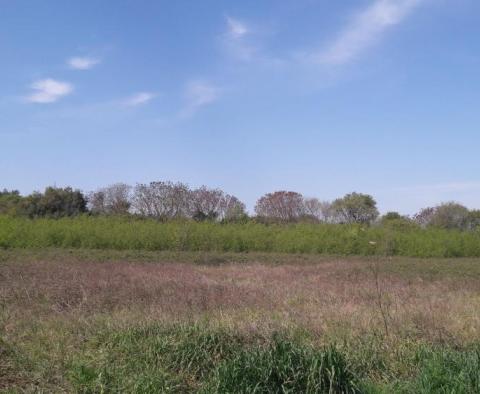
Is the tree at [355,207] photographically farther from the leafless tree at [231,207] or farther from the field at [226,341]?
the field at [226,341]

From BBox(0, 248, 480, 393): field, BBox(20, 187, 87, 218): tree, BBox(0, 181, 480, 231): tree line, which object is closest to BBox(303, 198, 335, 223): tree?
BBox(0, 181, 480, 231): tree line

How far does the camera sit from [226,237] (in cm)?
3234

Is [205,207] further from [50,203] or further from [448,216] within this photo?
[448,216]

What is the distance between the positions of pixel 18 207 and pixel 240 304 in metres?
40.8

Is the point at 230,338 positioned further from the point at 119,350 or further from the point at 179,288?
the point at 179,288

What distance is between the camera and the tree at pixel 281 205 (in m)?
61.4

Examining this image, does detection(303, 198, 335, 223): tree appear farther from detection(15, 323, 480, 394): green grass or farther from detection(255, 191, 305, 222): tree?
detection(15, 323, 480, 394): green grass

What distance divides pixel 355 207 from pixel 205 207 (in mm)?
18743

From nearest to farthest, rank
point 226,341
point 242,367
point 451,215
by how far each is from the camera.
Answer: point 242,367, point 226,341, point 451,215

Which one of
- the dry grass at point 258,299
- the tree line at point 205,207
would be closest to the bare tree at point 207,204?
the tree line at point 205,207

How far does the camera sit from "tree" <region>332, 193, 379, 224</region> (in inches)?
2418

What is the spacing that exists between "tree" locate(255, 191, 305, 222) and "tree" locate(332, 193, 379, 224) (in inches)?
180

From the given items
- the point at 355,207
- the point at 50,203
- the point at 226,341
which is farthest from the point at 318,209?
the point at 226,341

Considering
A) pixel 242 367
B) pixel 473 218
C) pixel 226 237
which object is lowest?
pixel 242 367
